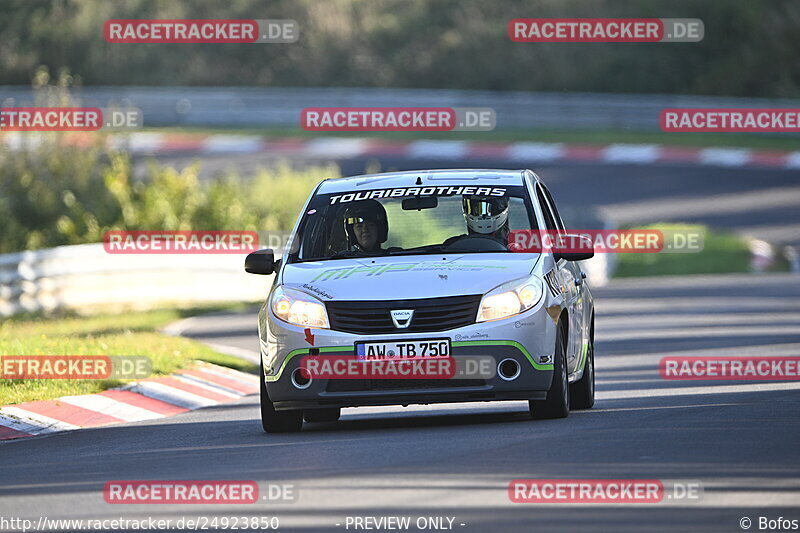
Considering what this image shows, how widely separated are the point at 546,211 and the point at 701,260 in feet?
69.8

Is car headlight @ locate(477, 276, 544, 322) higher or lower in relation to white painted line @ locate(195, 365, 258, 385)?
higher

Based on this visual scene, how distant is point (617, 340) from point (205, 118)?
99.6 feet

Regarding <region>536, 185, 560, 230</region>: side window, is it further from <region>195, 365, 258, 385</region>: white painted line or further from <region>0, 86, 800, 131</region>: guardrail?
<region>0, 86, 800, 131</region>: guardrail

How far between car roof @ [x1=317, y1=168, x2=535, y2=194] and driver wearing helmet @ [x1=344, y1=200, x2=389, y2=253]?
256 mm

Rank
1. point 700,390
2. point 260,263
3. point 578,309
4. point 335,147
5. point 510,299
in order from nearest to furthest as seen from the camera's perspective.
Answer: point 510,299 < point 260,263 < point 578,309 < point 700,390 < point 335,147

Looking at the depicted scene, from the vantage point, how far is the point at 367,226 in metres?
11.7

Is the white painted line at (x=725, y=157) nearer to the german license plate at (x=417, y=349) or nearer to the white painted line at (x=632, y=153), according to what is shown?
the white painted line at (x=632, y=153)

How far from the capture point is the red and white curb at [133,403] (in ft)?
40.7

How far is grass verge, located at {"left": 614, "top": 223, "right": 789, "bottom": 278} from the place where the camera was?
32156 millimetres

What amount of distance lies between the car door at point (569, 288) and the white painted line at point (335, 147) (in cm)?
3035

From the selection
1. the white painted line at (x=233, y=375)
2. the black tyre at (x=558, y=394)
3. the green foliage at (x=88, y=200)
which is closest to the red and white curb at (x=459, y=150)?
the green foliage at (x=88, y=200)

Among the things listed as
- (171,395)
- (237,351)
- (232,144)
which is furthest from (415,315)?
(232,144)

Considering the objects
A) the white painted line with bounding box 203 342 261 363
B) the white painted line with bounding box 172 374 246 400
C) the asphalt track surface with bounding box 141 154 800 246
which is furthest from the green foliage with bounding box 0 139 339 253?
the white painted line with bounding box 172 374 246 400

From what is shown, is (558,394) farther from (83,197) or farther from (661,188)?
(661,188)
